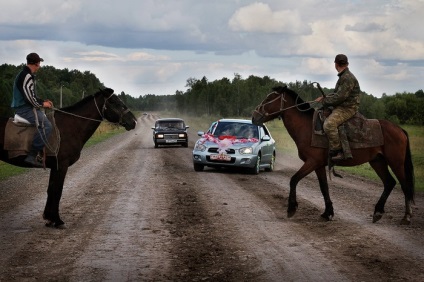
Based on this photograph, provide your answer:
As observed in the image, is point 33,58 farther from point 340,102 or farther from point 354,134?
point 354,134

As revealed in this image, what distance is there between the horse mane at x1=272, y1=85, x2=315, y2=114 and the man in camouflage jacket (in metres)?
0.54

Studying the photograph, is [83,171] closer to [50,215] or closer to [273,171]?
[273,171]

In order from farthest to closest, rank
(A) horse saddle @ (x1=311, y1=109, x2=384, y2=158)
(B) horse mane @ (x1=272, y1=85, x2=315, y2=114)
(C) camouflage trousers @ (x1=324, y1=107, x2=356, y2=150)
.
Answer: (B) horse mane @ (x1=272, y1=85, x2=315, y2=114) < (A) horse saddle @ (x1=311, y1=109, x2=384, y2=158) < (C) camouflage trousers @ (x1=324, y1=107, x2=356, y2=150)

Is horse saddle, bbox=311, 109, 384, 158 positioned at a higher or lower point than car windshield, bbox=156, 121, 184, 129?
higher

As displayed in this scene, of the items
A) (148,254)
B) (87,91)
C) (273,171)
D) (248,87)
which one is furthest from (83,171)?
(87,91)

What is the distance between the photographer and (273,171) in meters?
22.6

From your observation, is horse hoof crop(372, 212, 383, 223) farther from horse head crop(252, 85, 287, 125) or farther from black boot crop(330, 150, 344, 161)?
horse head crop(252, 85, 287, 125)

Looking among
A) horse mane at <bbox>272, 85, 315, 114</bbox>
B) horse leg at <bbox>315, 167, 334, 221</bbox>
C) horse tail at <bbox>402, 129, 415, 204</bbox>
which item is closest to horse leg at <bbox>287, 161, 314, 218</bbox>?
horse leg at <bbox>315, 167, 334, 221</bbox>

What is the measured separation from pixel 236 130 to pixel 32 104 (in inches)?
462

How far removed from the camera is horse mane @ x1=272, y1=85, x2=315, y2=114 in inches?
484

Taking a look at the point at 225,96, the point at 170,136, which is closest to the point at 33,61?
the point at 170,136

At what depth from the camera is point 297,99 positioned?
1254 cm

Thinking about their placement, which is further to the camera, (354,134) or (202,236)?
(354,134)

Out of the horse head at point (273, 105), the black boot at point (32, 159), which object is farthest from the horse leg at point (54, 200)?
the horse head at point (273, 105)
